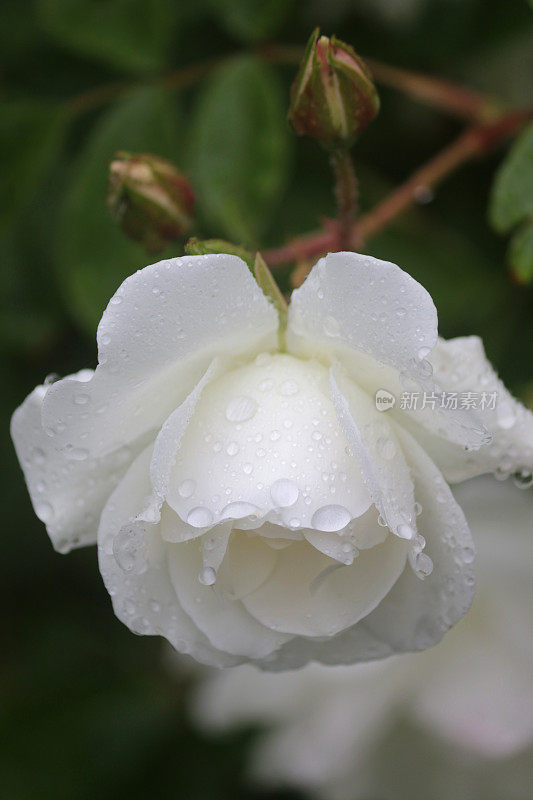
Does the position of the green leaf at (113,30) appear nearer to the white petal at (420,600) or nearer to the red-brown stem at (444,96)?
the red-brown stem at (444,96)

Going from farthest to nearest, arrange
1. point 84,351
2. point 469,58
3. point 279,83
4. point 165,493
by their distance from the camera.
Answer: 1. point 84,351
2. point 469,58
3. point 279,83
4. point 165,493

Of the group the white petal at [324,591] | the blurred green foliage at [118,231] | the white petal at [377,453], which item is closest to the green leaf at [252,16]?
the blurred green foliage at [118,231]

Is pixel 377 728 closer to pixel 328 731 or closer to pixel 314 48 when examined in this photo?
pixel 328 731

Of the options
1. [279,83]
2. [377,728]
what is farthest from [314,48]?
[377,728]

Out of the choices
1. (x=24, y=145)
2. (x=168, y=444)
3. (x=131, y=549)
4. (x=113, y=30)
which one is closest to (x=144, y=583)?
(x=131, y=549)

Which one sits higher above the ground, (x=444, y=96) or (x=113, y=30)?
(x=113, y=30)

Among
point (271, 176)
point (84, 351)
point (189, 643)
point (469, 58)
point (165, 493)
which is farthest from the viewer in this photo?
point (84, 351)

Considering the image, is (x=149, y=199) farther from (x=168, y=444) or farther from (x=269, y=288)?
(x=168, y=444)
